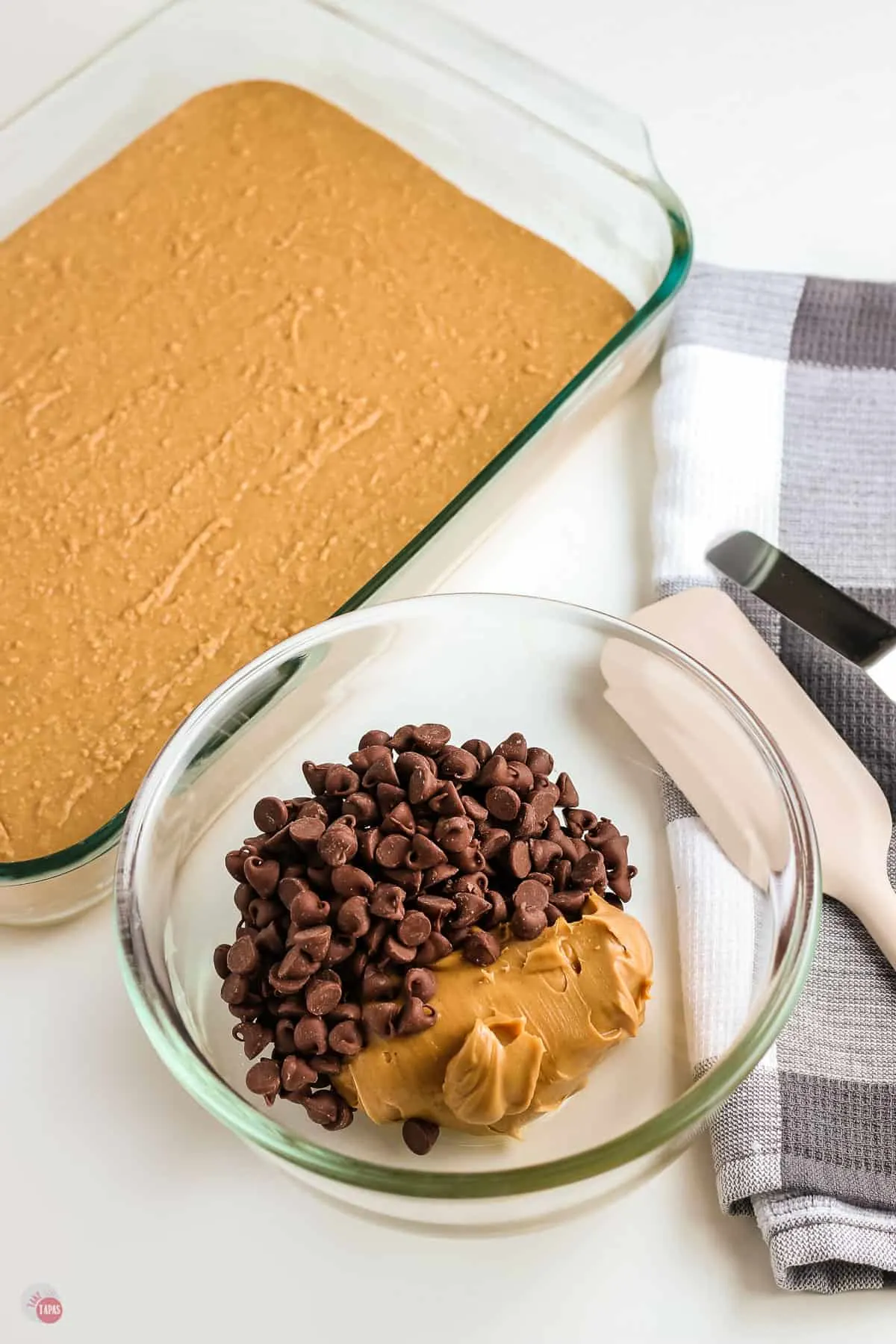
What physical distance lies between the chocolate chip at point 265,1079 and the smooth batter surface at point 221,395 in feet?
0.80

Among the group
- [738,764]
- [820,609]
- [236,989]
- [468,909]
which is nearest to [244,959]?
[236,989]

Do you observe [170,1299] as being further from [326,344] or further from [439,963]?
[326,344]

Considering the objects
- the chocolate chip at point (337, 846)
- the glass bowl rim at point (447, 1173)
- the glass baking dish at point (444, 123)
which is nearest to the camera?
the glass bowl rim at point (447, 1173)

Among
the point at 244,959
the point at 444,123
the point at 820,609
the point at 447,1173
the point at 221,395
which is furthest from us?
the point at 444,123

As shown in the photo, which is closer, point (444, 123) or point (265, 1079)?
point (265, 1079)

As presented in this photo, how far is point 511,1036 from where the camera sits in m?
0.67

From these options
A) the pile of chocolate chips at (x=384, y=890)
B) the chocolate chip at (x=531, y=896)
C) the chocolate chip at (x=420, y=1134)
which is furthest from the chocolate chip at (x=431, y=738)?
the chocolate chip at (x=420, y=1134)

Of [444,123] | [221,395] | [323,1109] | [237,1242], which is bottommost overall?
[237,1242]

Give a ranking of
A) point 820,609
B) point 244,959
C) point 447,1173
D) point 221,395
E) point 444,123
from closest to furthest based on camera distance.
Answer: point 447,1173 < point 244,959 < point 820,609 < point 221,395 < point 444,123

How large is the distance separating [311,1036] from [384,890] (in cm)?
8

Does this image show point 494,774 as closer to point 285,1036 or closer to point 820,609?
point 285,1036

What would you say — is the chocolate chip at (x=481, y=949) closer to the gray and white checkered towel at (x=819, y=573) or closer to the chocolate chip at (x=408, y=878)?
the chocolate chip at (x=408, y=878)

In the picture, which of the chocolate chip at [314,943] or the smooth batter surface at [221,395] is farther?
the smooth batter surface at [221,395]

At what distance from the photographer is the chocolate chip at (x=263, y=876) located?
726 millimetres
